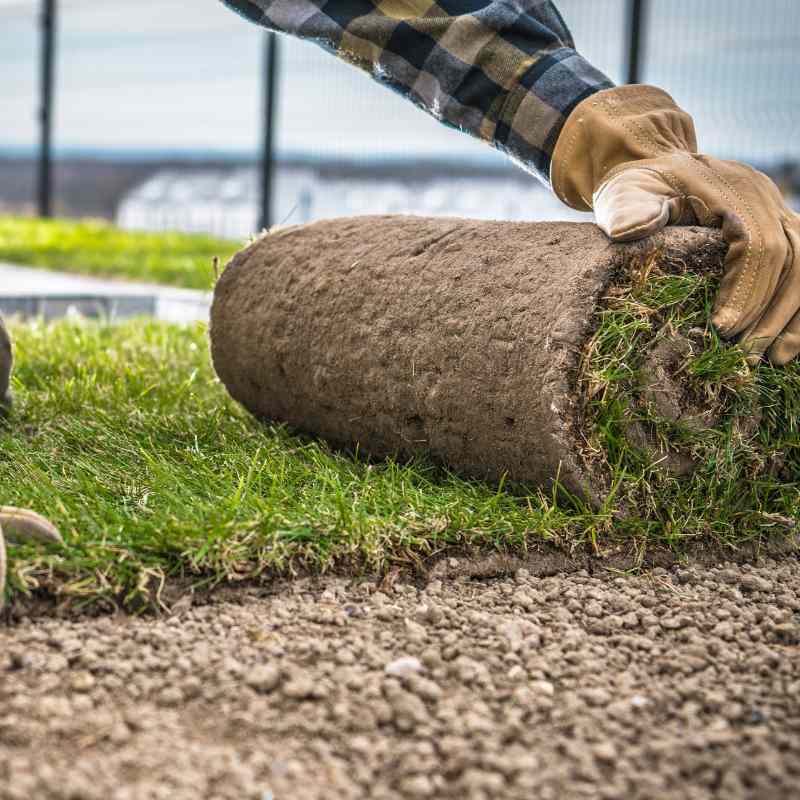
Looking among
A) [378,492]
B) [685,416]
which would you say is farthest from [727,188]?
[378,492]

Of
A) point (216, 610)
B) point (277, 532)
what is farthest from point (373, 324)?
point (216, 610)

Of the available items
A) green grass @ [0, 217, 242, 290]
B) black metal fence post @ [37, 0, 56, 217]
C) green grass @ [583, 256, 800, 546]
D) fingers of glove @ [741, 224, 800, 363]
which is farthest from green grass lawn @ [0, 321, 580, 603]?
black metal fence post @ [37, 0, 56, 217]

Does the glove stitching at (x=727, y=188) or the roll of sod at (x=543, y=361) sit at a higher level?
the glove stitching at (x=727, y=188)

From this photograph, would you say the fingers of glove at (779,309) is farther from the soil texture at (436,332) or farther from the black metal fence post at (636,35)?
the black metal fence post at (636,35)

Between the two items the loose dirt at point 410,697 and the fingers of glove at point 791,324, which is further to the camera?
the fingers of glove at point 791,324

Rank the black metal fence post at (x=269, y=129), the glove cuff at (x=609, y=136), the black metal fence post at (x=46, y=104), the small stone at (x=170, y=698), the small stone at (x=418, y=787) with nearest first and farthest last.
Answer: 1. the small stone at (x=418, y=787)
2. the small stone at (x=170, y=698)
3. the glove cuff at (x=609, y=136)
4. the black metal fence post at (x=269, y=129)
5. the black metal fence post at (x=46, y=104)

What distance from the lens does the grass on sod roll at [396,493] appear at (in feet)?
4.75

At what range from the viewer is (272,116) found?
21.6 feet

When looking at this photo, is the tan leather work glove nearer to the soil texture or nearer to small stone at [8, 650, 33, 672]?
the soil texture

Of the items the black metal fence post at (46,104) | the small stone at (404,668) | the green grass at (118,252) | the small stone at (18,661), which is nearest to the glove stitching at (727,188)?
the small stone at (404,668)

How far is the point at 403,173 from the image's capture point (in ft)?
23.4

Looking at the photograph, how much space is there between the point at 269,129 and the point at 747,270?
524 centimetres

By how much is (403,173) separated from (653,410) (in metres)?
5.65

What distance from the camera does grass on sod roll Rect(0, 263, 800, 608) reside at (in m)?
1.45
